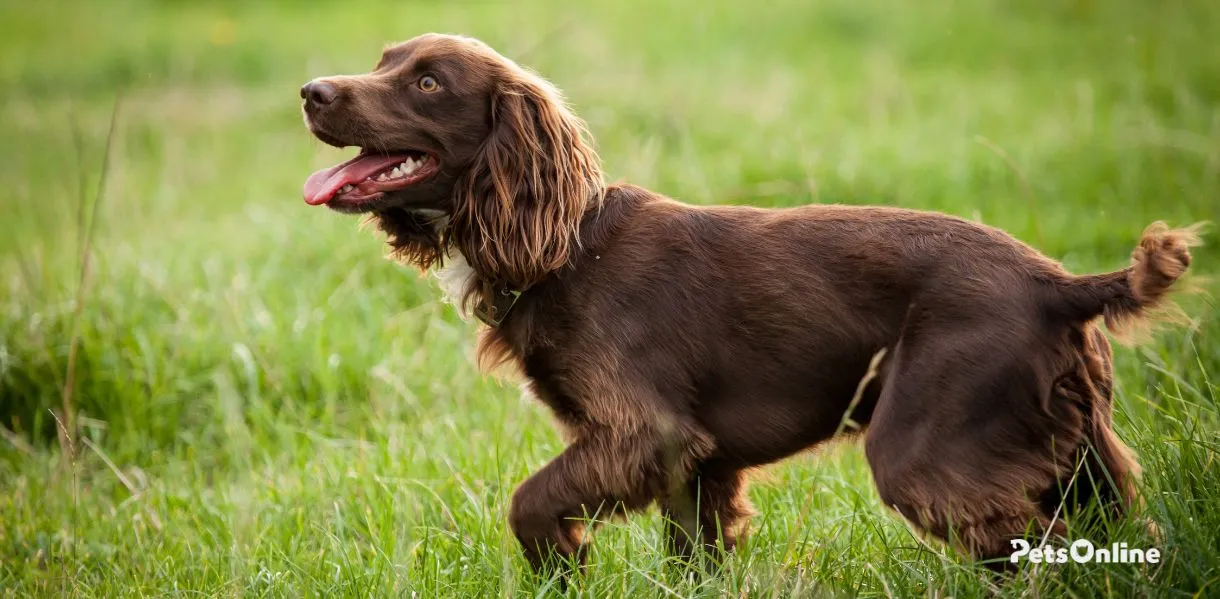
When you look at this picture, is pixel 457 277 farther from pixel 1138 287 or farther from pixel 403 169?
pixel 1138 287

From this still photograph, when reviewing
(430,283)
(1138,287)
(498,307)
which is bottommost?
(430,283)

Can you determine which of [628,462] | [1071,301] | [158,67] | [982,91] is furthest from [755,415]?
[158,67]

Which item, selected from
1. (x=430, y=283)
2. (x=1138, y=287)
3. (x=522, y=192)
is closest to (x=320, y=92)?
(x=522, y=192)

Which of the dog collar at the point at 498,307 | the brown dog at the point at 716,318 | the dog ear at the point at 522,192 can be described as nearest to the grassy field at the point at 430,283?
the brown dog at the point at 716,318

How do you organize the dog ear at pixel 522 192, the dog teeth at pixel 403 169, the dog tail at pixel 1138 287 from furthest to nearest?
the dog teeth at pixel 403 169 → the dog ear at pixel 522 192 → the dog tail at pixel 1138 287

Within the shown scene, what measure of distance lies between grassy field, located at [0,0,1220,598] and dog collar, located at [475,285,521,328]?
36 centimetres

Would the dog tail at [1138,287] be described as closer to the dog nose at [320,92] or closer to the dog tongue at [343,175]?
the dog tongue at [343,175]

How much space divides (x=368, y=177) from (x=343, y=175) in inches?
2.6

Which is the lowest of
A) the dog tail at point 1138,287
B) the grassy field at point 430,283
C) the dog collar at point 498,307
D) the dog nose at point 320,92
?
the grassy field at point 430,283

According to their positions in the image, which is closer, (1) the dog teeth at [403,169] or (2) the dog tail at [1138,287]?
(2) the dog tail at [1138,287]

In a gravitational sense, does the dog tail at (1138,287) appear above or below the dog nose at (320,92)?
below

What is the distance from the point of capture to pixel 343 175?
10.2ft

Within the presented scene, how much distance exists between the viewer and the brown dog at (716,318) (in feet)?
8.70

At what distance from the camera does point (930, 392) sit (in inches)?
104
